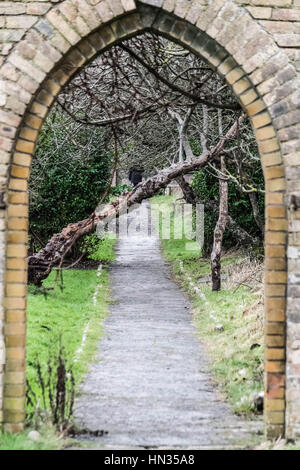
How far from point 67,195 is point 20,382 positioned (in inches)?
505

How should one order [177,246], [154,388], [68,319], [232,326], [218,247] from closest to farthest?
[154,388] < [232,326] < [68,319] < [218,247] < [177,246]

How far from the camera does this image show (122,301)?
14133mm

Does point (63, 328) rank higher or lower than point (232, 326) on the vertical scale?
lower

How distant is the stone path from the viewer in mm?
5902

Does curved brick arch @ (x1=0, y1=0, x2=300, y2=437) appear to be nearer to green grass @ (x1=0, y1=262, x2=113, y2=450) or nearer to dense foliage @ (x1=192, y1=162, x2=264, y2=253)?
green grass @ (x1=0, y1=262, x2=113, y2=450)

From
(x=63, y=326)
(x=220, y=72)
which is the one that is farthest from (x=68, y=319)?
(x=220, y=72)

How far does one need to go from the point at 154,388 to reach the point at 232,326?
10.7 ft

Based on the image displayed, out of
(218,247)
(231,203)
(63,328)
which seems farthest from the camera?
(231,203)

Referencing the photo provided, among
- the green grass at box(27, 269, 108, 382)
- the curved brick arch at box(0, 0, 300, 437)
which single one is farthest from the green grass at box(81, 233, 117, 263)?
the curved brick arch at box(0, 0, 300, 437)

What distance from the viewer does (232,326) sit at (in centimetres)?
1062

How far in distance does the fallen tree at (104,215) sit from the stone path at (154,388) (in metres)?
1.62

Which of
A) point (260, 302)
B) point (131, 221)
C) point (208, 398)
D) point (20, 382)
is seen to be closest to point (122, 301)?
point (260, 302)

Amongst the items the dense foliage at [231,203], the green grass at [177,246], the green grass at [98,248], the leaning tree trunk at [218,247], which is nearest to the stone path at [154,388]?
the leaning tree trunk at [218,247]

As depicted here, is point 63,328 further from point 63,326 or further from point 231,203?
point 231,203
